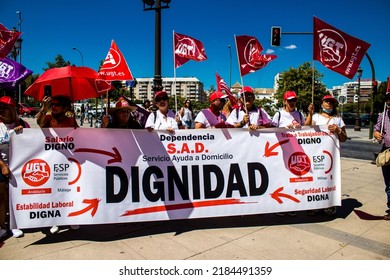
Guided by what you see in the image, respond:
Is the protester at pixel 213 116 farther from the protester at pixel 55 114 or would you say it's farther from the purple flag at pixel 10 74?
the purple flag at pixel 10 74

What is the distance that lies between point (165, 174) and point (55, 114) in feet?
5.54

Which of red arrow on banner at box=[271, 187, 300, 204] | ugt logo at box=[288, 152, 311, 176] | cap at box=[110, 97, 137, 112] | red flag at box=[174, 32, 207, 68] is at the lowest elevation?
red arrow on banner at box=[271, 187, 300, 204]

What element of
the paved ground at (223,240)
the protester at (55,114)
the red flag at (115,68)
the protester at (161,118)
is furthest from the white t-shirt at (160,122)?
the paved ground at (223,240)

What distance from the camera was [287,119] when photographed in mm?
4621

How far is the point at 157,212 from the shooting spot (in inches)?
153

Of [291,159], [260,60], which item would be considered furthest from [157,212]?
[260,60]

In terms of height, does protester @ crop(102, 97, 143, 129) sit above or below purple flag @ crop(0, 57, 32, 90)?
below

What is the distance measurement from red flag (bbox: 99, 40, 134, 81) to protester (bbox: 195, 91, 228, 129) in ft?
4.51

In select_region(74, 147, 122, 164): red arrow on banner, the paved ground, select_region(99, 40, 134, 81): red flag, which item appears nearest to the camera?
the paved ground

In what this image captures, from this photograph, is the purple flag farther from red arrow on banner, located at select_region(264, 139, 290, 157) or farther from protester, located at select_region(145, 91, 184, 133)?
red arrow on banner, located at select_region(264, 139, 290, 157)

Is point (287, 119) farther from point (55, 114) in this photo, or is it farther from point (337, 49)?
point (55, 114)

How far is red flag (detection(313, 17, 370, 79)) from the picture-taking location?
450 centimetres

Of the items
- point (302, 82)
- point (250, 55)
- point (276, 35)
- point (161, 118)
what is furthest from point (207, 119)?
point (302, 82)

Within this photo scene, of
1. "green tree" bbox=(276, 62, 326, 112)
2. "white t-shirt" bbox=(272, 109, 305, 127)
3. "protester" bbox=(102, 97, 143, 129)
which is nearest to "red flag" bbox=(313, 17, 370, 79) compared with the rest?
"white t-shirt" bbox=(272, 109, 305, 127)
